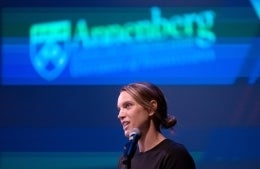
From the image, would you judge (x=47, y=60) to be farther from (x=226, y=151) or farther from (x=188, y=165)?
(x=188, y=165)

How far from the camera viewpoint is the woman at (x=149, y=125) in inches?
74.9

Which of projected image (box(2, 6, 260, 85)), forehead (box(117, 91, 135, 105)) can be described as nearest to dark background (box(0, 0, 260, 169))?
projected image (box(2, 6, 260, 85))

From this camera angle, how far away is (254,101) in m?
3.42

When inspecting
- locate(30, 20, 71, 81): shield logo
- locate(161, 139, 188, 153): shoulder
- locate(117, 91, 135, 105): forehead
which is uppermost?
locate(30, 20, 71, 81): shield logo

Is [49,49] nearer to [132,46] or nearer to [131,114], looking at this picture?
[132,46]

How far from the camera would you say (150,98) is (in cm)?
199

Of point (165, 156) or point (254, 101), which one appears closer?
point (165, 156)

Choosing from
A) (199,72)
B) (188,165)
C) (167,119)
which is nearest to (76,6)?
(199,72)

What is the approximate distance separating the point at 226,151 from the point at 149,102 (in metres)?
1.58

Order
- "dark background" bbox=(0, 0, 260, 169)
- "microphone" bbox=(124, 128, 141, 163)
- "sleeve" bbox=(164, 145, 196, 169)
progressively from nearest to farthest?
"microphone" bbox=(124, 128, 141, 163)
"sleeve" bbox=(164, 145, 196, 169)
"dark background" bbox=(0, 0, 260, 169)

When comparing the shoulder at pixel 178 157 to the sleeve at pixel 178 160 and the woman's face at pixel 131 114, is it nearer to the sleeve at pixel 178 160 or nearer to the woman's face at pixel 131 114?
the sleeve at pixel 178 160

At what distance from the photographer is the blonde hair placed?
1961 mm

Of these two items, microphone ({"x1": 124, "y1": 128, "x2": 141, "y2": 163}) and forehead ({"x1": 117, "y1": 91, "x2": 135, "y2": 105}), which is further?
forehead ({"x1": 117, "y1": 91, "x2": 135, "y2": 105})

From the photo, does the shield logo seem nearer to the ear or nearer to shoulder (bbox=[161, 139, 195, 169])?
the ear
